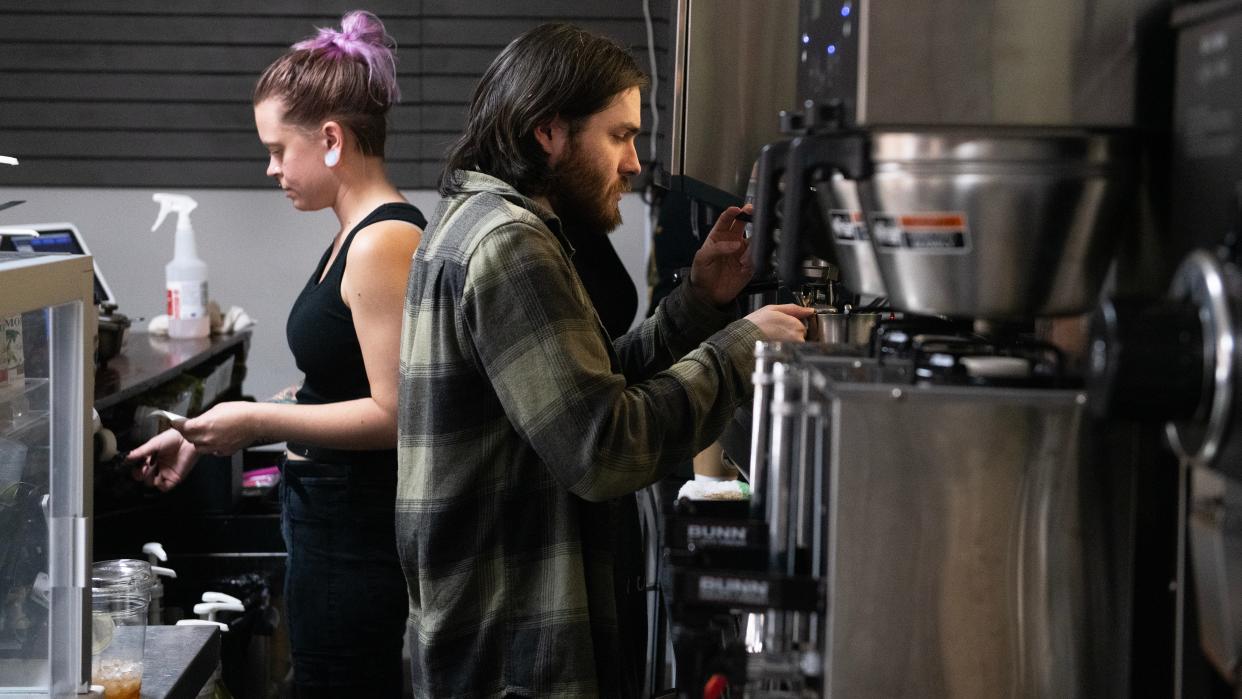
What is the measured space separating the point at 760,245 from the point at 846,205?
96 millimetres

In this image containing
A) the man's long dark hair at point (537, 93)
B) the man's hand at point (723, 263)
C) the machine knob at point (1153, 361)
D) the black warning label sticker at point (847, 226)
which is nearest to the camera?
Answer: the machine knob at point (1153, 361)

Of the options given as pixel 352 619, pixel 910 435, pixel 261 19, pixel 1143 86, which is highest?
pixel 261 19

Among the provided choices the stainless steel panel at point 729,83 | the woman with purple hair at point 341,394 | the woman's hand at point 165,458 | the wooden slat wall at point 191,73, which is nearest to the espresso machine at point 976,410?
the stainless steel panel at point 729,83

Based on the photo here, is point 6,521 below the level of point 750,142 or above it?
below

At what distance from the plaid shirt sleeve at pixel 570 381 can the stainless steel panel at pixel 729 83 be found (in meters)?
0.59

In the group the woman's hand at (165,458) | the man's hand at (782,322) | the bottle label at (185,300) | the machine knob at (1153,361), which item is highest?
the machine knob at (1153,361)

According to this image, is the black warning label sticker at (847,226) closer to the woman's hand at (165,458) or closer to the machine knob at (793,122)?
the machine knob at (793,122)

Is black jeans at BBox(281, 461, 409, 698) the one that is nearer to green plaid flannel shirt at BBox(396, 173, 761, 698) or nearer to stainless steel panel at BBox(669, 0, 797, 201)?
green plaid flannel shirt at BBox(396, 173, 761, 698)

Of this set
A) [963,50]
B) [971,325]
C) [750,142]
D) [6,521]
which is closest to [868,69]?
[963,50]

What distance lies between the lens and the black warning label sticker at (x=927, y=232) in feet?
3.35

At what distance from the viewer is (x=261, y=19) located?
170 inches

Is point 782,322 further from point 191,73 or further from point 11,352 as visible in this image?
point 191,73

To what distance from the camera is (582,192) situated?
1.78 m

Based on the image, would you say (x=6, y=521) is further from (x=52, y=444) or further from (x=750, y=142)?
(x=750, y=142)
